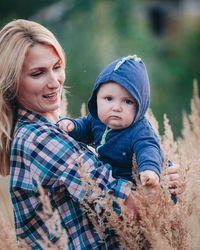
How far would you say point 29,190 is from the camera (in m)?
1.92

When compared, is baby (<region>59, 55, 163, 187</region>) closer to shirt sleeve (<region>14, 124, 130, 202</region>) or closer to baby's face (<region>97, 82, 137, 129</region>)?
baby's face (<region>97, 82, 137, 129</region>)

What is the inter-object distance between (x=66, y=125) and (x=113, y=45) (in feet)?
31.3

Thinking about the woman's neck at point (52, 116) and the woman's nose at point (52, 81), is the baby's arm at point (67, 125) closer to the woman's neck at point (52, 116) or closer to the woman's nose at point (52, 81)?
the woman's neck at point (52, 116)

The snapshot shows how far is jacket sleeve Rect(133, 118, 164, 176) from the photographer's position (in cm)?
169

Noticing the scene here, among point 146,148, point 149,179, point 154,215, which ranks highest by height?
point 146,148

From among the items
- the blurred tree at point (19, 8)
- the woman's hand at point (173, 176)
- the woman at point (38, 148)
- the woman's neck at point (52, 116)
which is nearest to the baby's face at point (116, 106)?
the woman at point (38, 148)

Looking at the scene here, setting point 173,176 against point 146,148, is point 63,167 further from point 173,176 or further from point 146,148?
point 173,176

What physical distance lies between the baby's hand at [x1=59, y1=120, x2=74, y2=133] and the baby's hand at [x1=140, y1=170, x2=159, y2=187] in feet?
2.12

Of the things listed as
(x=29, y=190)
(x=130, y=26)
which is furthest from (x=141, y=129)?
(x=130, y=26)

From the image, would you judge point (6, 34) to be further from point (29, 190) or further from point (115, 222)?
point (115, 222)

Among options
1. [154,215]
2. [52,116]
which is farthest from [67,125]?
[154,215]

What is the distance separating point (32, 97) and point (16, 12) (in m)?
11.3

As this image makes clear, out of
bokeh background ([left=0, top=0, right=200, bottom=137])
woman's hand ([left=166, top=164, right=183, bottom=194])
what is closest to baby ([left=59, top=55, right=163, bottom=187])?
woman's hand ([left=166, top=164, right=183, bottom=194])

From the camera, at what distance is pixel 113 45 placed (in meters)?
11.4
